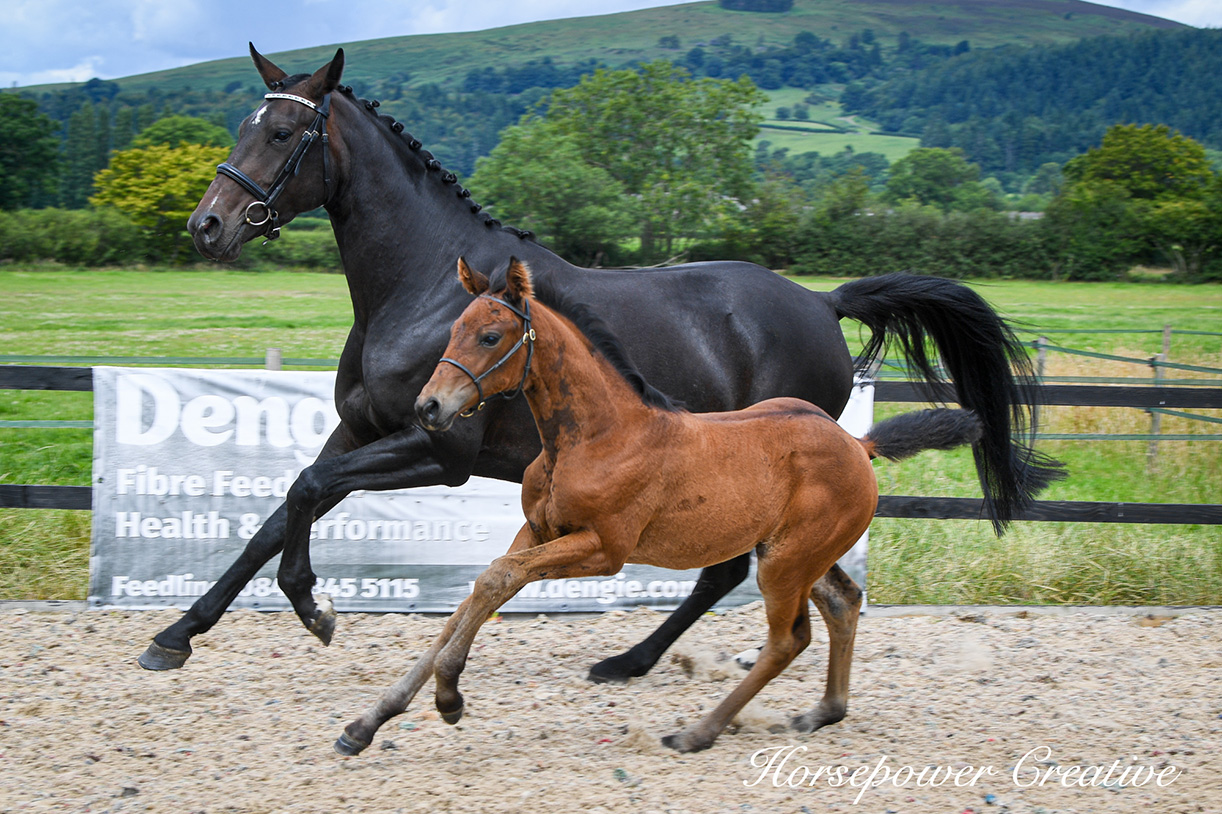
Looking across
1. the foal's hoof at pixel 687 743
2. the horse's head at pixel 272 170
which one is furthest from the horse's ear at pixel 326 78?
the foal's hoof at pixel 687 743

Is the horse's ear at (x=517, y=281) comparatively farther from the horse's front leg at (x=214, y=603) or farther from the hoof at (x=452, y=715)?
the horse's front leg at (x=214, y=603)

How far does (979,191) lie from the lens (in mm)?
45250

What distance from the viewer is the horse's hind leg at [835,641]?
348 cm

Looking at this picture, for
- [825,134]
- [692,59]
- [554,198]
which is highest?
[692,59]

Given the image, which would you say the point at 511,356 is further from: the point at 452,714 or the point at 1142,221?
the point at 1142,221

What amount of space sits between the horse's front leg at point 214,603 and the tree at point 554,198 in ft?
86.3

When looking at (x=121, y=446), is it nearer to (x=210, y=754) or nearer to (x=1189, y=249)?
(x=210, y=754)

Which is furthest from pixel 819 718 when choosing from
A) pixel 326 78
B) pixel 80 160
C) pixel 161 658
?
pixel 80 160

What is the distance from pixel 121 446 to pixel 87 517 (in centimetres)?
97

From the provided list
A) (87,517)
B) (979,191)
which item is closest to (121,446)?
(87,517)

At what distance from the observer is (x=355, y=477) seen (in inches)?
137

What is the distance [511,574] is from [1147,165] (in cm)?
4248

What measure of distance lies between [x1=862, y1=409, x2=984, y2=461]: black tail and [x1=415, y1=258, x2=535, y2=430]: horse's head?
4.24 ft

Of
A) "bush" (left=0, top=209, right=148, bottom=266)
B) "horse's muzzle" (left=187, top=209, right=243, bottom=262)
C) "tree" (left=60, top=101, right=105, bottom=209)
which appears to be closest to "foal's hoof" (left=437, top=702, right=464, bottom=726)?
"horse's muzzle" (left=187, top=209, right=243, bottom=262)
